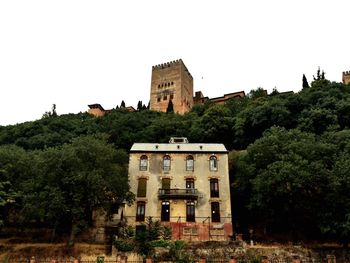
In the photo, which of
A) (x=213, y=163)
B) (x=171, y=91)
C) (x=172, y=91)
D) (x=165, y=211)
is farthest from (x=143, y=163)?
(x=171, y=91)

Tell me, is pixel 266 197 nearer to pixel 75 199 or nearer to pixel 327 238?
pixel 327 238

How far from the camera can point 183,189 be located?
39.2m

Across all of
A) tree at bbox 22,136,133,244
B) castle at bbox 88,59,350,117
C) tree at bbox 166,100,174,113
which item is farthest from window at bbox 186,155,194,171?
castle at bbox 88,59,350,117

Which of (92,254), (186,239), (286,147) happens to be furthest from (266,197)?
(92,254)

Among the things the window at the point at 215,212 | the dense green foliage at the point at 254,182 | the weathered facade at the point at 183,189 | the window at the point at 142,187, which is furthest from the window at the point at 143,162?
the window at the point at 215,212

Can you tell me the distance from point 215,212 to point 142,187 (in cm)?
845

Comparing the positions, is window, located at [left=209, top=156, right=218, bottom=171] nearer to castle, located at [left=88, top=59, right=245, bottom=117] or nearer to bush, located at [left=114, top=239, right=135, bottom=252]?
bush, located at [left=114, top=239, right=135, bottom=252]

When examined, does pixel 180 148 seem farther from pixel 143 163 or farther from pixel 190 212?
pixel 190 212

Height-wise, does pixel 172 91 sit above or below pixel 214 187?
above

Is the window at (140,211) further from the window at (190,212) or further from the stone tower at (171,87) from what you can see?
the stone tower at (171,87)

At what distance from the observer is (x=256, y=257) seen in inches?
1059

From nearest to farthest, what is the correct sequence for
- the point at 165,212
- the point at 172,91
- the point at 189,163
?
the point at 165,212, the point at 189,163, the point at 172,91

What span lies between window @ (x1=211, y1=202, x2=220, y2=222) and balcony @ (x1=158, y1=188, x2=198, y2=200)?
205 centimetres

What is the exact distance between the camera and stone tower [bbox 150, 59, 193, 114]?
91.3 m
